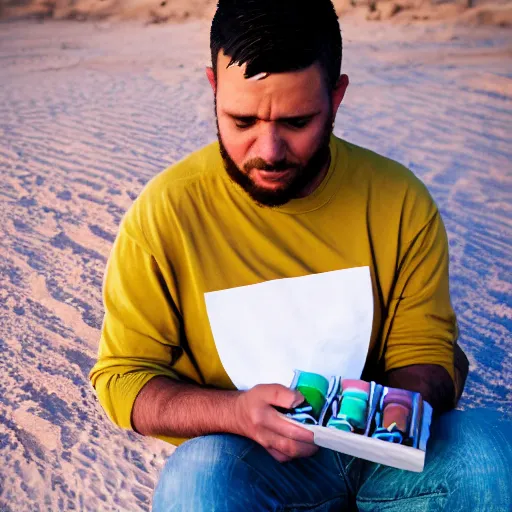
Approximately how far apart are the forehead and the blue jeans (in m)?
0.93

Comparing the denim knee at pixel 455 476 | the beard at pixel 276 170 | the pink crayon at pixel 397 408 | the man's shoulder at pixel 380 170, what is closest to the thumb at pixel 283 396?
the pink crayon at pixel 397 408

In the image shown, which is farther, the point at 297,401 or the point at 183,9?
the point at 183,9

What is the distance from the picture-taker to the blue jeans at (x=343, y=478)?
2.04 metres

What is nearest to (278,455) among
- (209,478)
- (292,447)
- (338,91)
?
(292,447)

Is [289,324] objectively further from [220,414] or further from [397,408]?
[397,408]

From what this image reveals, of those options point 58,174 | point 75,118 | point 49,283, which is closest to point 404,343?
point 49,283

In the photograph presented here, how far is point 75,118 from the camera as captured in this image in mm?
7586

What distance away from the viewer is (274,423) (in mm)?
2018

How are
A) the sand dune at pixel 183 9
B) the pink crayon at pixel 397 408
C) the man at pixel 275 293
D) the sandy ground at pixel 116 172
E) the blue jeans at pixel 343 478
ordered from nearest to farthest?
the pink crayon at pixel 397 408 < the blue jeans at pixel 343 478 < the man at pixel 275 293 < the sandy ground at pixel 116 172 < the sand dune at pixel 183 9

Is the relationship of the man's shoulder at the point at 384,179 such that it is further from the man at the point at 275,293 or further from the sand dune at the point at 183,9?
the sand dune at the point at 183,9

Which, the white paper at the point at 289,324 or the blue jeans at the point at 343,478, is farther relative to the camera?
the white paper at the point at 289,324

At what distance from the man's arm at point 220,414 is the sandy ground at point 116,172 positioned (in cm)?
106

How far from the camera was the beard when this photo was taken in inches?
89.1

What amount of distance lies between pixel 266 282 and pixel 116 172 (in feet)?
13.7
